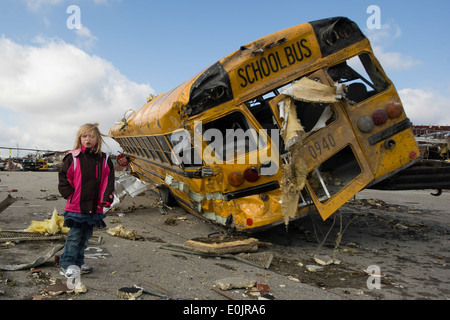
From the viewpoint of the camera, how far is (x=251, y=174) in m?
4.52

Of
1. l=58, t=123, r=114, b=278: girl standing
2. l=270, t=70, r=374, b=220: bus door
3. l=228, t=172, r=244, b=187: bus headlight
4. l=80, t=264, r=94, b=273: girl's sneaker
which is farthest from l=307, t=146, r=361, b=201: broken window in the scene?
l=80, t=264, r=94, b=273: girl's sneaker

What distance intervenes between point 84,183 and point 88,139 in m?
0.42

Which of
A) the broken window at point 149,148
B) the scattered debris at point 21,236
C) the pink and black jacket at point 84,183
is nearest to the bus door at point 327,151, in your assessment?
the pink and black jacket at point 84,183

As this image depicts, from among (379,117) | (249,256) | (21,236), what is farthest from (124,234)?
(379,117)

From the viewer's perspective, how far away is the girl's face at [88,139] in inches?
132

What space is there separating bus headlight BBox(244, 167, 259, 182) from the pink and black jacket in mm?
1808

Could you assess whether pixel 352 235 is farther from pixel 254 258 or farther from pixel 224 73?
pixel 224 73

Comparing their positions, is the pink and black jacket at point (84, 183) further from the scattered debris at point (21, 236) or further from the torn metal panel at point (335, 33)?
the torn metal panel at point (335, 33)

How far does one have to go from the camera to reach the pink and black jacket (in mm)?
3254

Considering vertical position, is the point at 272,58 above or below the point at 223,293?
above

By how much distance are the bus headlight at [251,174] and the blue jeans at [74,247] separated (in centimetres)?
202

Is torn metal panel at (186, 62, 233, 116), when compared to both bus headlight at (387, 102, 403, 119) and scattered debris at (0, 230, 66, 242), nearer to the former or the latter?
bus headlight at (387, 102, 403, 119)

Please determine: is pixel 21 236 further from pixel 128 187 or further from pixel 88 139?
pixel 128 187

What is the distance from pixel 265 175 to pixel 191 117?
1.30 metres
